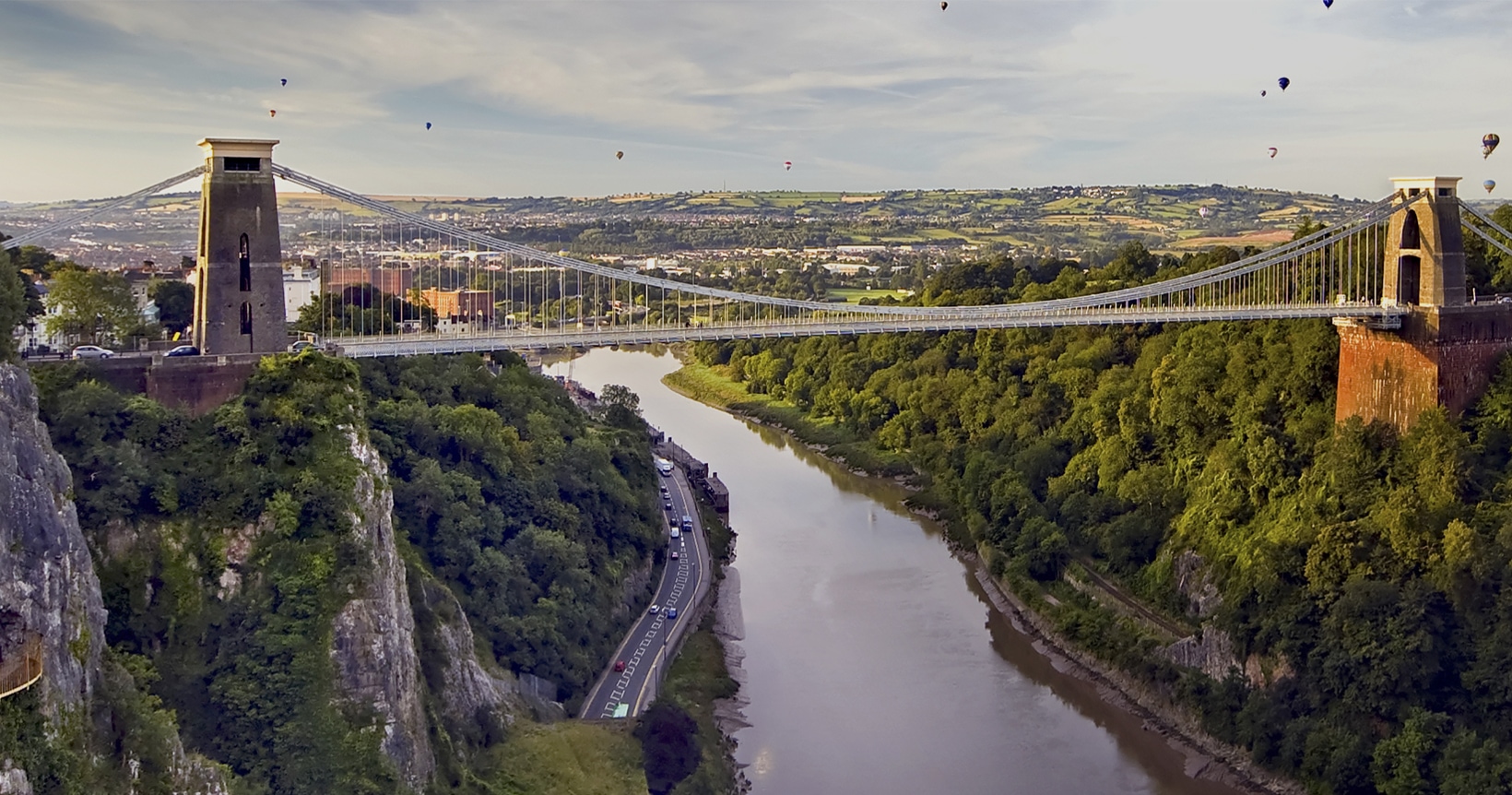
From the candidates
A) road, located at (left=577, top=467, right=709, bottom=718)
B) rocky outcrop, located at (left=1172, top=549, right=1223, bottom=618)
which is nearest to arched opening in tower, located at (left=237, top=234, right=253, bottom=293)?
road, located at (left=577, top=467, right=709, bottom=718)

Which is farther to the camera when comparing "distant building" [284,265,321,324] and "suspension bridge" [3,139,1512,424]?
"distant building" [284,265,321,324]

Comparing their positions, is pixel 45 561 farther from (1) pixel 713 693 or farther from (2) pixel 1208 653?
(2) pixel 1208 653

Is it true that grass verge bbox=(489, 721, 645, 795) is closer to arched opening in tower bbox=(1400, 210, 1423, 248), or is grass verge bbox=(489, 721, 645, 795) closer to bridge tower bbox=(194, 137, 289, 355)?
bridge tower bbox=(194, 137, 289, 355)

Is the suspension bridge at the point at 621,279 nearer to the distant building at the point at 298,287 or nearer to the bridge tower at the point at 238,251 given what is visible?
the bridge tower at the point at 238,251

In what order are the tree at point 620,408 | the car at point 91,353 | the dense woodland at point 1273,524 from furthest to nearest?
the tree at point 620,408
the dense woodland at point 1273,524
the car at point 91,353

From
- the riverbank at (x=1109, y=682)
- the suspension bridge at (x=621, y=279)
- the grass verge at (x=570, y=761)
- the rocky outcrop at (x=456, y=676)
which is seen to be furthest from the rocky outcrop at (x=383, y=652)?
the riverbank at (x=1109, y=682)
